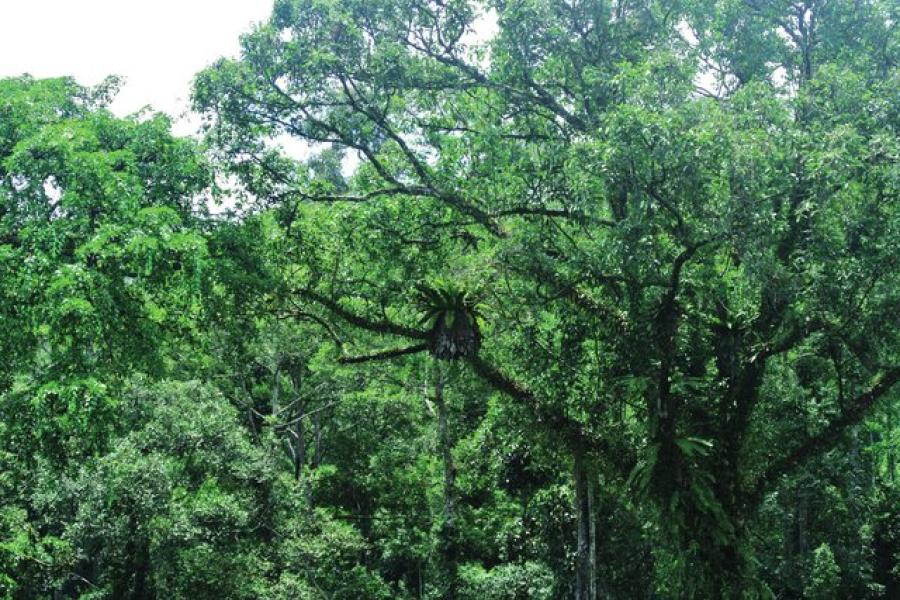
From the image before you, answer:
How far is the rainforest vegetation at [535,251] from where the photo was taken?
314 inches

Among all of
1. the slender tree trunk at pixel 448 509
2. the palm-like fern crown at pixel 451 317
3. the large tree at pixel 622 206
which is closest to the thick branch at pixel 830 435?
the large tree at pixel 622 206

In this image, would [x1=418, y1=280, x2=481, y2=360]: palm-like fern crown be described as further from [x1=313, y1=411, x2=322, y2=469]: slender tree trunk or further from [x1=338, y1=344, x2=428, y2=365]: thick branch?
Result: [x1=313, y1=411, x2=322, y2=469]: slender tree trunk

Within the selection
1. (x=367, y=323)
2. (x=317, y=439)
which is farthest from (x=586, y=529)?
(x=317, y=439)

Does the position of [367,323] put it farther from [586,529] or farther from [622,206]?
[586,529]

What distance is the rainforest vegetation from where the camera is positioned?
26.2 ft

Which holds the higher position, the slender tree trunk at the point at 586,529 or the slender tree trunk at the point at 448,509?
the slender tree trunk at the point at 448,509

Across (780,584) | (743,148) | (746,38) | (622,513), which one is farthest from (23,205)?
(780,584)

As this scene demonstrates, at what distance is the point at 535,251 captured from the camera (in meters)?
9.60

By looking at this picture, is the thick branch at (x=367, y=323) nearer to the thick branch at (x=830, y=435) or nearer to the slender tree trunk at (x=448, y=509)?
the thick branch at (x=830, y=435)

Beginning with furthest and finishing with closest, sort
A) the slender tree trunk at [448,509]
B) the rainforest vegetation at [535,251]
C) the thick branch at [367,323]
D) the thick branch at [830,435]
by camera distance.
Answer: the slender tree trunk at [448,509] < the thick branch at [367,323] < the thick branch at [830,435] < the rainforest vegetation at [535,251]

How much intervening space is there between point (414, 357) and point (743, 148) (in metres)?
10.1

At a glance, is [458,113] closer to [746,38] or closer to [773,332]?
[746,38]

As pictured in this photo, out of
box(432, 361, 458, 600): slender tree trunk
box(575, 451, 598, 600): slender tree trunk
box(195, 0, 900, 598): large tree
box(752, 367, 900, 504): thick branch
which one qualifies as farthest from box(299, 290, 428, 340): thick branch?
box(432, 361, 458, 600): slender tree trunk

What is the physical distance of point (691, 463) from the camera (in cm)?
968
